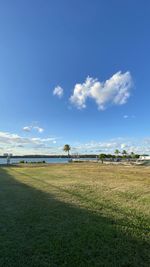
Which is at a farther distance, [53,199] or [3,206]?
[53,199]

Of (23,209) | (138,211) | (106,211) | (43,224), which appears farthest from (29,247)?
(138,211)

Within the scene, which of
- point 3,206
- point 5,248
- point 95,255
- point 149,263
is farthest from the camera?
point 3,206

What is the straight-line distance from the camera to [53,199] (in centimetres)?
653

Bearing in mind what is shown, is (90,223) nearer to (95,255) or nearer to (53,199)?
(95,255)

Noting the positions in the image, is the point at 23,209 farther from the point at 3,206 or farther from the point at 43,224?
the point at 43,224

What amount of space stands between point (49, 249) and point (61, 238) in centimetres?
44

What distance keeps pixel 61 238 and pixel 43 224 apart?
2.68 feet

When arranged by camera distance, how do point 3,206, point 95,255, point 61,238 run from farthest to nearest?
point 3,206 → point 61,238 → point 95,255

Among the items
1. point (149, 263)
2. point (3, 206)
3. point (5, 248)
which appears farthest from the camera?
point (3, 206)

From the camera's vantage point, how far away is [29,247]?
3189 mm

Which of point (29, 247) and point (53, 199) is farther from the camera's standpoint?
point (53, 199)

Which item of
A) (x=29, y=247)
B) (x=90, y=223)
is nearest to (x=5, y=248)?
(x=29, y=247)

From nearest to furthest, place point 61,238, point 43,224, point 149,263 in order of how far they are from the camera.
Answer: point 149,263
point 61,238
point 43,224

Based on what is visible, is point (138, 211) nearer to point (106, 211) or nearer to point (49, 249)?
point (106, 211)
